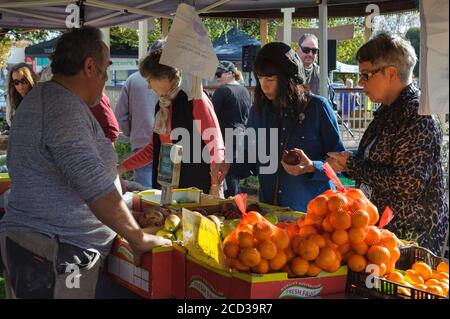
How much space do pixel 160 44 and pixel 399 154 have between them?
1956 millimetres

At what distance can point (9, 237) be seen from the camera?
6.89 feet

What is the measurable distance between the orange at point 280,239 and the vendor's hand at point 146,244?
0.46 metres

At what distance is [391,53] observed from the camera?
8.18ft

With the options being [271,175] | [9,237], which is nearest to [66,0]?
[271,175]

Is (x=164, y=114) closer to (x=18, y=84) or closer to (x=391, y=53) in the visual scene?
(x=391, y=53)

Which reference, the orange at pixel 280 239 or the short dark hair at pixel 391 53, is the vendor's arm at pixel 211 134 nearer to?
the short dark hair at pixel 391 53

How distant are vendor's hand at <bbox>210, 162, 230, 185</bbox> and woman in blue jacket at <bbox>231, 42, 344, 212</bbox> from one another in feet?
1.30

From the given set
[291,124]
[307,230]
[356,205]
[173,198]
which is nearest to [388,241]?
[356,205]

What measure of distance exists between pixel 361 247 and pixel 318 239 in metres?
0.14

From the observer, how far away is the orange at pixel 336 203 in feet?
6.44

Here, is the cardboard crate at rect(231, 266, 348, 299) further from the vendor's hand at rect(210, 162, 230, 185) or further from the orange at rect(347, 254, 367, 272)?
the vendor's hand at rect(210, 162, 230, 185)

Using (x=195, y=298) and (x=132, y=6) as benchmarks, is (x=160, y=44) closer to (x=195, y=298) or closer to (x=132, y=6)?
(x=132, y=6)

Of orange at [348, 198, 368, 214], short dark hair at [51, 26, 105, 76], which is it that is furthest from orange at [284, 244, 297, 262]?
short dark hair at [51, 26, 105, 76]

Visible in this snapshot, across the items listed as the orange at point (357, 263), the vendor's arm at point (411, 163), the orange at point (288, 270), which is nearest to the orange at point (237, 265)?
the orange at point (288, 270)
